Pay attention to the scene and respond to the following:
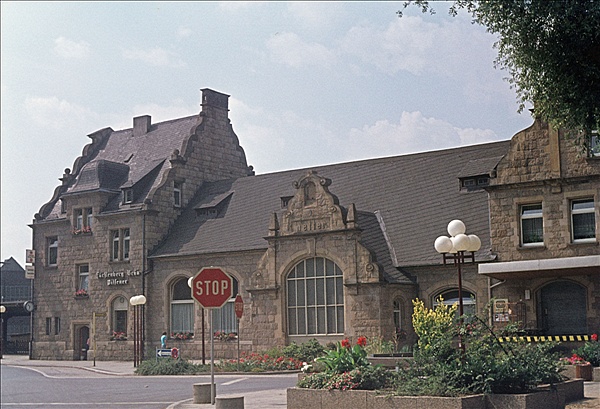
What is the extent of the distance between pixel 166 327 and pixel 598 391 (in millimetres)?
27409

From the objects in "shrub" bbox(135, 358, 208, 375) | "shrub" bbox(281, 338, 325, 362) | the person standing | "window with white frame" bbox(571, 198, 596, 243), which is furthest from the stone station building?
"shrub" bbox(135, 358, 208, 375)

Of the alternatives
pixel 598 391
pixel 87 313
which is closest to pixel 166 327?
pixel 87 313

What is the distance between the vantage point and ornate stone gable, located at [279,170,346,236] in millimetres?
35188

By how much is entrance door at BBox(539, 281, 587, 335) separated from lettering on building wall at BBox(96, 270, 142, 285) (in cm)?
2100

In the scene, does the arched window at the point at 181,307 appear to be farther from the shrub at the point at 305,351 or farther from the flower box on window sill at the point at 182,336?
the shrub at the point at 305,351

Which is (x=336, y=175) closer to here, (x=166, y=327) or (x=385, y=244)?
(x=385, y=244)

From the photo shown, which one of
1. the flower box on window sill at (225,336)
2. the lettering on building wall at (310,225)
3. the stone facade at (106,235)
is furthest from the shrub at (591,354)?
the stone facade at (106,235)

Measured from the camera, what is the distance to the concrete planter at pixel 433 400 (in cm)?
1453

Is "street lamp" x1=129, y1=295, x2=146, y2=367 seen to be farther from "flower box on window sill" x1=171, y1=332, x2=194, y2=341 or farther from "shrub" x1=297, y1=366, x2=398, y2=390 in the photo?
"shrub" x1=297, y1=366, x2=398, y2=390

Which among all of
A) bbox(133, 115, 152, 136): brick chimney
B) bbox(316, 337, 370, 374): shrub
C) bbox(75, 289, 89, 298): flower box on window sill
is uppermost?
bbox(133, 115, 152, 136): brick chimney

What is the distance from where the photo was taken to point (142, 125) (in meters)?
52.0

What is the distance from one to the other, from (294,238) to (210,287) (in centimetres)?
1866

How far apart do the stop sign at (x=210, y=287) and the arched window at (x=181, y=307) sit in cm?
2454

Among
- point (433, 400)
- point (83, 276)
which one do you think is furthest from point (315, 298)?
point (433, 400)
